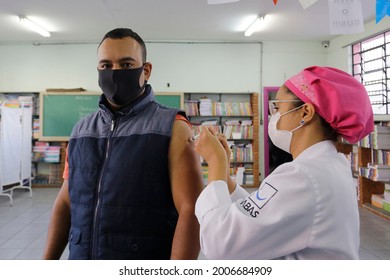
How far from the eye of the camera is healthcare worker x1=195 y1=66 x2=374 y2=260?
76 centimetres

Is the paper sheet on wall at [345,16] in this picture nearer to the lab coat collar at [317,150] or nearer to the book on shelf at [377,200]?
the lab coat collar at [317,150]

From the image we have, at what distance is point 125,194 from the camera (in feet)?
3.26

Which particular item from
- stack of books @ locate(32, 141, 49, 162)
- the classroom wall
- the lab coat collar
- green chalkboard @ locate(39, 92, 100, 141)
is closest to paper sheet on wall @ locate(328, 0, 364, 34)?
the lab coat collar

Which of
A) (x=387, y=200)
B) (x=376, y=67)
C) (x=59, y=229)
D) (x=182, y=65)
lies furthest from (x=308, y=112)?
(x=182, y=65)

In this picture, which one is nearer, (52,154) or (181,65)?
(52,154)

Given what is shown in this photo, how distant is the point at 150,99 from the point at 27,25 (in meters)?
5.27

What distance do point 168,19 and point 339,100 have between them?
4685 mm

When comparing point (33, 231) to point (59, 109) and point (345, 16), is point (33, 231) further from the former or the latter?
point (345, 16)

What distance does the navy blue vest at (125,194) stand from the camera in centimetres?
98

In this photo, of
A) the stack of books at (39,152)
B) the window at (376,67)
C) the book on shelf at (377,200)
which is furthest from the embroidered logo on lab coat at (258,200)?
the stack of books at (39,152)

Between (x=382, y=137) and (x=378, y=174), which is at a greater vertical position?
(x=382, y=137)

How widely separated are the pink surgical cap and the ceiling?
372 centimetres

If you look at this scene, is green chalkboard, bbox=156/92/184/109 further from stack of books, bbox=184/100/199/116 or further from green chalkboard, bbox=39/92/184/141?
stack of books, bbox=184/100/199/116
